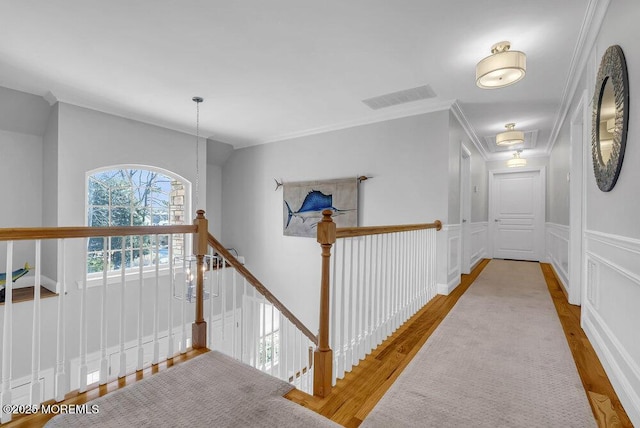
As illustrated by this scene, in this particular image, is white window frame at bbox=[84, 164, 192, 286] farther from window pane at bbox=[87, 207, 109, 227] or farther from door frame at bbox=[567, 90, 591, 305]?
door frame at bbox=[567, 90, 591, 305]

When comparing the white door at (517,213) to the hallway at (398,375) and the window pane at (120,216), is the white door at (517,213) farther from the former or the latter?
the window pane at (120,216)

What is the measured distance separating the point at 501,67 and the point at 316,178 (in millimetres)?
3036

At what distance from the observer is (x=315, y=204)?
4.88 metres

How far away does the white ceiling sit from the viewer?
2.11m

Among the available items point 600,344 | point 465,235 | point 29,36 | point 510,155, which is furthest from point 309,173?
point 510,155

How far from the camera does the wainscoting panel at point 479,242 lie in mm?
5598

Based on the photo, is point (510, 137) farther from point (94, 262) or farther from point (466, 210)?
point (94, 262)

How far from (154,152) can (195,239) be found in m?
3.15

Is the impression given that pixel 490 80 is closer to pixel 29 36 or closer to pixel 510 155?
pixel 29 36

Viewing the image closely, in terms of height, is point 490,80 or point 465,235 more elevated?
point 490,80

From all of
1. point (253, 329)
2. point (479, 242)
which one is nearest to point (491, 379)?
point (253, 329)

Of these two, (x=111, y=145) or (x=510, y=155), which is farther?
(x=510, y=155)

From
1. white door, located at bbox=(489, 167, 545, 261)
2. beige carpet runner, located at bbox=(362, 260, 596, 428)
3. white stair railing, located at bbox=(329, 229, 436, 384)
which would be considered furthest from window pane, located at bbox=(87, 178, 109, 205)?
white door, located at bbox=(489, 167, 545, 261)

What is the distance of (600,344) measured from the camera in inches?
78.0
